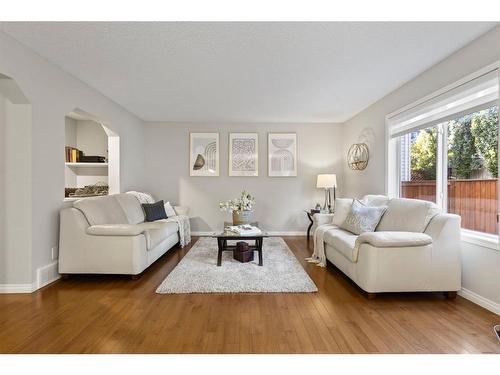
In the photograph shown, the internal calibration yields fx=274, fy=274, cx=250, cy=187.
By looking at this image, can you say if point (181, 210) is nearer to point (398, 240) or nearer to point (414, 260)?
point (398, 240)

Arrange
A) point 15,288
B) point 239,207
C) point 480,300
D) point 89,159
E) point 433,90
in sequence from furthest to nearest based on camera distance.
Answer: point 89,159 → point 239,207 → point 433,90 → point 15,288 → point 480,300

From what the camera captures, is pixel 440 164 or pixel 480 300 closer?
pixel 480 300

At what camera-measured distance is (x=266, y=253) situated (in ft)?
13.8

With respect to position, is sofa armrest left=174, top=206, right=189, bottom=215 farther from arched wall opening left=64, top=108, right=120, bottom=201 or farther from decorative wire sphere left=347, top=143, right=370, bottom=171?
decorative wire sphere left=347, top=143, right=370, bottom=171

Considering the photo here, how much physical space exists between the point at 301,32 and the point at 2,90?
2.83m

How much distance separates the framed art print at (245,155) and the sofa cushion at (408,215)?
9.93 feet

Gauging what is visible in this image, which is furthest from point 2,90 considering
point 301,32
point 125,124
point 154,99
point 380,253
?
point 380,253

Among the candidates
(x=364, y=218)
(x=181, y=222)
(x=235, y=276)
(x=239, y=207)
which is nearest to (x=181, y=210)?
(x=181, y=222)

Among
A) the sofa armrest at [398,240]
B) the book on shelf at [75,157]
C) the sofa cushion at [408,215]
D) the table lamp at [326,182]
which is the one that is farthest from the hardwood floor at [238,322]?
the table lamp at [326,182]

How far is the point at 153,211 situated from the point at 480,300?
4313 mm

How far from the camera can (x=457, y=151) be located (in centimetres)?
297

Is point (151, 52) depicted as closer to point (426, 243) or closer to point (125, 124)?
point (125, 124)

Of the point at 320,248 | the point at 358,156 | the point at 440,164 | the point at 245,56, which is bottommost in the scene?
the point at 320,248

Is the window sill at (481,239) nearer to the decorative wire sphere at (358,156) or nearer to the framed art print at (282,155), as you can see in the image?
the decorative wire sphere at (358,156)
